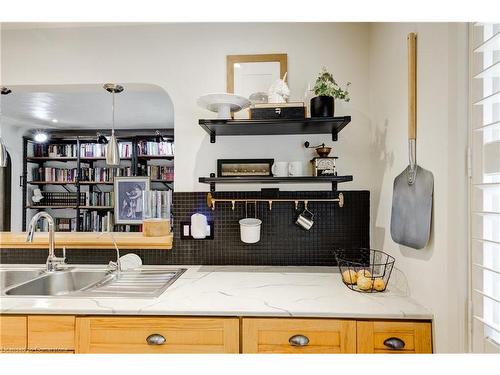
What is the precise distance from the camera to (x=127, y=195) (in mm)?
5156

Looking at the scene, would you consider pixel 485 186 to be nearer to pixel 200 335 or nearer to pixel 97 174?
pixel 200 335

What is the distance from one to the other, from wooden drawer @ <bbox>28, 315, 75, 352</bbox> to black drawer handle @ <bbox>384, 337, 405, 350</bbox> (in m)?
1.30

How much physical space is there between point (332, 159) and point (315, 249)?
58 centimetres

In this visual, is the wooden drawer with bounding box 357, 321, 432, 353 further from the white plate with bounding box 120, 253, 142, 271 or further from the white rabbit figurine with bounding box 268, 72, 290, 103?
the white plate with bounding box 120, 253, 142, 271

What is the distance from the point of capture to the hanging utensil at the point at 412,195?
1.28m

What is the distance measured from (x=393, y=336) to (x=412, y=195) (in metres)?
0.59

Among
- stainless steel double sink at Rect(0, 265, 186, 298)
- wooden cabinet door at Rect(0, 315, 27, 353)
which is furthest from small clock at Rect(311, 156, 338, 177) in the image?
wooden cabinet door at Rect(0, 315, 27, 353)

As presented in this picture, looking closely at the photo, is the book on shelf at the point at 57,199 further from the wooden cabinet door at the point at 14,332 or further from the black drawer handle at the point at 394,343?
the black drawer handle at the point at 394,343

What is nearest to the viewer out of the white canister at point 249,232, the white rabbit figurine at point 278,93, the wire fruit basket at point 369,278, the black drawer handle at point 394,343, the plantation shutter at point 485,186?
the plantation shutter at point 485,186

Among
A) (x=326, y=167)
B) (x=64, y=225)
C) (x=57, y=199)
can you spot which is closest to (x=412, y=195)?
(x=326, y=167)

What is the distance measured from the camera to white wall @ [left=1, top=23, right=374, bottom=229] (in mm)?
2020

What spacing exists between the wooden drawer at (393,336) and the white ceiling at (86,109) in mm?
2764

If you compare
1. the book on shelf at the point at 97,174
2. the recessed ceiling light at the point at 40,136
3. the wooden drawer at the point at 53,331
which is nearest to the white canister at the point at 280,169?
the wooden drawer at the point at 53,331

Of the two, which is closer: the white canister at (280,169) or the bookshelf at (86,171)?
the white canister at (280,169)
